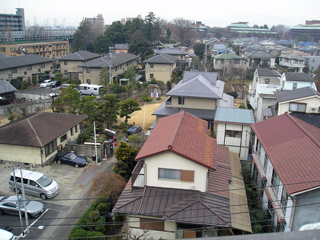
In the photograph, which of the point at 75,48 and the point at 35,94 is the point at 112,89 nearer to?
the point at 35,94

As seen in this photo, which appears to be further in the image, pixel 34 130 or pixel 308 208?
pixel 34 130

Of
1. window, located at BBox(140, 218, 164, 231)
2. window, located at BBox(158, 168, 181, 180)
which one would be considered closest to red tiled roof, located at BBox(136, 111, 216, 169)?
window, located at BBox(158, 168, 181, 180)

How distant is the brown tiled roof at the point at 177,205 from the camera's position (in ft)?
31.8

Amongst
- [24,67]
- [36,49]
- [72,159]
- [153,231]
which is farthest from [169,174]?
[36,49]

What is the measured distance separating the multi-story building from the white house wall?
47.9 m

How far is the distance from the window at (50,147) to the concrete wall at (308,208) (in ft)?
46.9

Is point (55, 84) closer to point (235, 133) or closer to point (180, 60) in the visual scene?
point (180, 60)

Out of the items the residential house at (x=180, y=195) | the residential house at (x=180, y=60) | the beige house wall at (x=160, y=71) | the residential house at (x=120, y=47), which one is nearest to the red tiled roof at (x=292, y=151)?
the residential house at (x=180, y=195)

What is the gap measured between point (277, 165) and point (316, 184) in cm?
210

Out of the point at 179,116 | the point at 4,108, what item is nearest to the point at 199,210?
the point at 179,116

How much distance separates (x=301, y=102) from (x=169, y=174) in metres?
12.5

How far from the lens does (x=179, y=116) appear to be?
1433 centimetres

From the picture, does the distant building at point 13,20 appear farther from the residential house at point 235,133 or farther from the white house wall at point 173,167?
the white house wall at point 173,167

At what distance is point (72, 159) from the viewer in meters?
17.4
